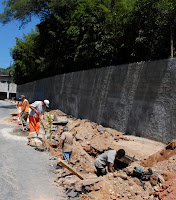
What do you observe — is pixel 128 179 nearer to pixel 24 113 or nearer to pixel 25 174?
pixel 25 174

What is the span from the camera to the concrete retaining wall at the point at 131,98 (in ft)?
27.1

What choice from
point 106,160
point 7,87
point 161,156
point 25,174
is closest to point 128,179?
point 106,160

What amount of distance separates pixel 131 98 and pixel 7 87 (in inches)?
1860

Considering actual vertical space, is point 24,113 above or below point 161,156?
above

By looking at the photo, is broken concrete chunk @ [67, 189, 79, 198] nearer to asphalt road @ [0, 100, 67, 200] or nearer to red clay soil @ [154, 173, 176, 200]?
asphalt road @ [0, 100, 67, 200]

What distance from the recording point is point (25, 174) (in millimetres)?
5254

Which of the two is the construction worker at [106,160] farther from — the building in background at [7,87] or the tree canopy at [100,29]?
the building in background at [7,87]

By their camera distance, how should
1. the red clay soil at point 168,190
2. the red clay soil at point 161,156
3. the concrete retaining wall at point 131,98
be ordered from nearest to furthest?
1. the red clay soil at point 168,190
2. the red clay soil at point 161,156
3. the concrete retaining wall at point 131,98

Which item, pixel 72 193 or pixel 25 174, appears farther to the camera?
pixel 25 174

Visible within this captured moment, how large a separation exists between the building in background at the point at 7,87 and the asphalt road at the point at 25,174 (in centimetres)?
4775

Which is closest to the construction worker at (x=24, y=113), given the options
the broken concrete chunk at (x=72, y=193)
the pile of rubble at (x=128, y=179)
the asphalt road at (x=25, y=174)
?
the asphalt road at (x=25, y=174)

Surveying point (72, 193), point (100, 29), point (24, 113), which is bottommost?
point (72, 193)

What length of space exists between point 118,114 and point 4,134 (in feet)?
16.7

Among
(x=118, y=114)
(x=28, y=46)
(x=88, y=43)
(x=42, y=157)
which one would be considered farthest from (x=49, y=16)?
(x=42, y=157)
